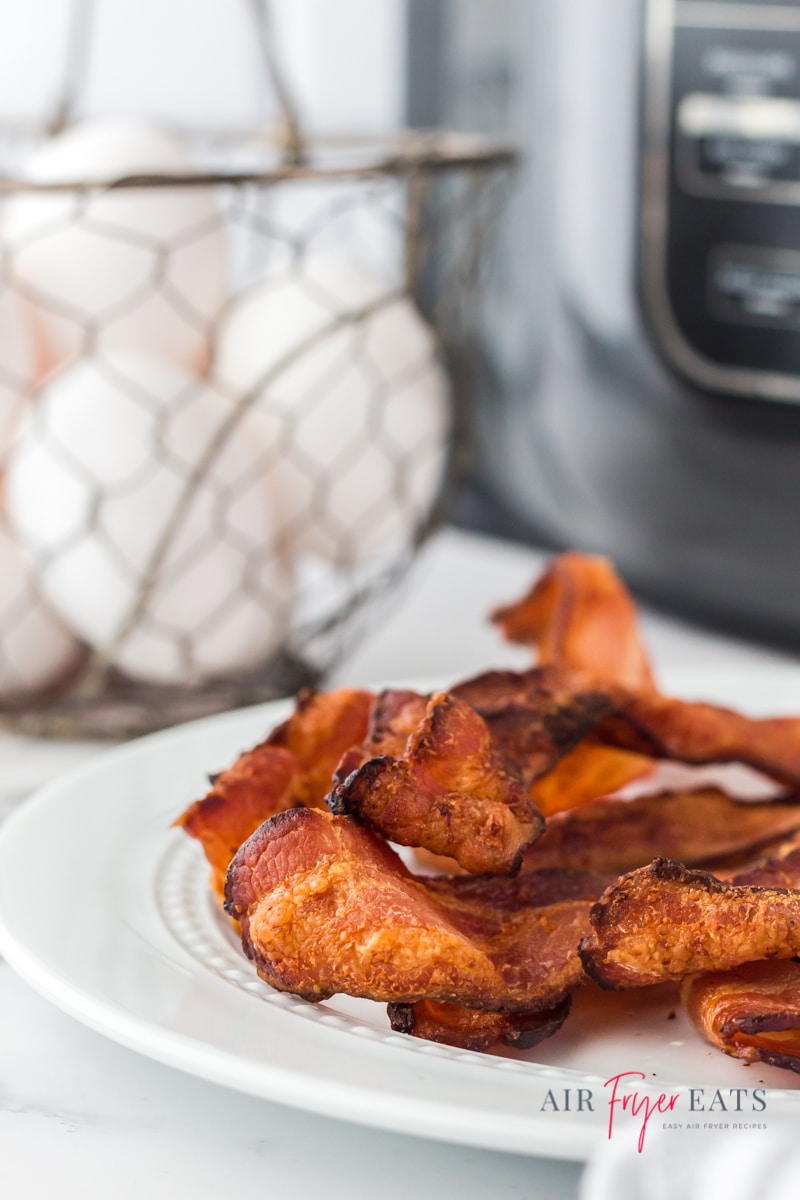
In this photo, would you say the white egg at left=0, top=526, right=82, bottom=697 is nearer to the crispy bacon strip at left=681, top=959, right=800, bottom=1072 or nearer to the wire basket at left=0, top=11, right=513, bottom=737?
the wire basket at left=0, top=11, right=513, bottom=737

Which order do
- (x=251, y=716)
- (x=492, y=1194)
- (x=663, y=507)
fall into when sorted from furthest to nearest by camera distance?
(x=663, y=507) < (x=251, y=716) < (x=492, y=1194)

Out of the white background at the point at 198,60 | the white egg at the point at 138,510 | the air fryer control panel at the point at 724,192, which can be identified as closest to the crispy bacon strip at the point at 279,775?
the white egg at the point at 138,510

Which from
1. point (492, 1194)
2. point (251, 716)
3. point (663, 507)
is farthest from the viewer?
point (663, 507)

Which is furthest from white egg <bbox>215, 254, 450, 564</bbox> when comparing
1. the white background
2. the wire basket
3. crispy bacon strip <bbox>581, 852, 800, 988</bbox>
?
the white background

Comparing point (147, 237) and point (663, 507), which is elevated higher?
point (147, 237)

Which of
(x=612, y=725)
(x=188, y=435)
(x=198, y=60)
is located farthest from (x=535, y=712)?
(x=198, y=60)

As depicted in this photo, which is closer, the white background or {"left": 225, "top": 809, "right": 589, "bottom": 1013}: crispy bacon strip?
{"left": 225, "top": 809, "right": 589, "bottom": 1013}: crispy bacon strip

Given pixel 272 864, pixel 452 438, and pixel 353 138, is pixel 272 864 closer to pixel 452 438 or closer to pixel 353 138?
pixel 452 438

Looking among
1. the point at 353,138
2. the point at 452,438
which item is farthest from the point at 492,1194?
the point at 353,138
